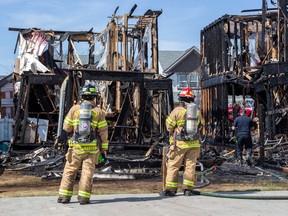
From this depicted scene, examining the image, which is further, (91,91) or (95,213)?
(91,91)

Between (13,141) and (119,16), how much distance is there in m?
6.71

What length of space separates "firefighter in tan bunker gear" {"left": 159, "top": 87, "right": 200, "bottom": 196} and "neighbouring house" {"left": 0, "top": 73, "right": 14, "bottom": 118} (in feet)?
76.2

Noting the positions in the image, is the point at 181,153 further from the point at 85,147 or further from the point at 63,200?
the point at 63,200

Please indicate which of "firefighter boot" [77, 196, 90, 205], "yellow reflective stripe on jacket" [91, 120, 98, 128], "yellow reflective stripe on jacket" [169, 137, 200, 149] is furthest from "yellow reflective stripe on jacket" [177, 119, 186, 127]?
"firefighter boot" [77, 196, 90, 205]

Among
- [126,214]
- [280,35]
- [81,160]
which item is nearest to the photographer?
[126,214]

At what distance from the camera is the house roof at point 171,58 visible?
52450 millimetres

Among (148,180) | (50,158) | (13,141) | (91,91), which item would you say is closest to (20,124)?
(13,141)

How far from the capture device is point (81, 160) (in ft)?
29.6

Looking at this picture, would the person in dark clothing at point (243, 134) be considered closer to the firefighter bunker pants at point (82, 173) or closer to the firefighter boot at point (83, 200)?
the firefighter bunker pants at point (82, 173)

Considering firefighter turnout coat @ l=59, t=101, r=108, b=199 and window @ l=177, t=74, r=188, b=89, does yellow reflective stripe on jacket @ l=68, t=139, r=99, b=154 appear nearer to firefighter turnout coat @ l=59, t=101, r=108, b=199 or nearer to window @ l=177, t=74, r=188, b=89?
firefighter turnout coat @ l=59, t=101, r=108, b=199

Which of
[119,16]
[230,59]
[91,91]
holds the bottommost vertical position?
[91,91]

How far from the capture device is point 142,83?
19.0 m

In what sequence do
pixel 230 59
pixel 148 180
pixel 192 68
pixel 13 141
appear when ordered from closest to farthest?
pixel 148 180 < pixel 13 141 < pixel 230 59 < pixel 192 68

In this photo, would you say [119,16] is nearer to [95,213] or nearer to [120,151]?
[120,151]
